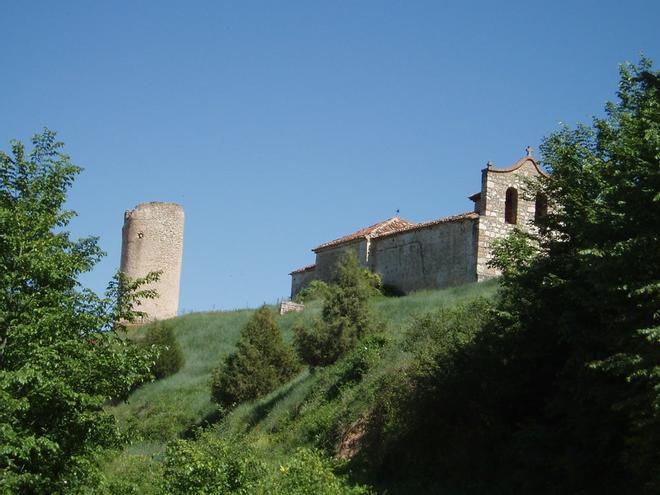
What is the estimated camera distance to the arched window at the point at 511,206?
37.8 m

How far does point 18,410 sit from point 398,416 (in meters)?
8.45

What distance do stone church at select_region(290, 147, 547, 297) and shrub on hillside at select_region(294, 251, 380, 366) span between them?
24.0ft

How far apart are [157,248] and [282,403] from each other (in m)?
26.6

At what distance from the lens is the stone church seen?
121ft

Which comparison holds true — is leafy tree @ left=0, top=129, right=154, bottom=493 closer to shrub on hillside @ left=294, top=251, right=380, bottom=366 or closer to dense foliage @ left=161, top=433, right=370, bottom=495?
dense foliage @ left=161, top=433, right=370, bottom=495

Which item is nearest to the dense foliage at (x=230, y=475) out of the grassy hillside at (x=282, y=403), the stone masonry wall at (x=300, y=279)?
the grassy hillside at (x=282, y=403)

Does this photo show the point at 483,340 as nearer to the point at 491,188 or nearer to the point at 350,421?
the point at 350,421

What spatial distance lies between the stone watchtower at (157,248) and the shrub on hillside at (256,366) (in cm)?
2012

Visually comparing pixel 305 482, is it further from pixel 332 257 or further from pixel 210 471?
pixel 332 257

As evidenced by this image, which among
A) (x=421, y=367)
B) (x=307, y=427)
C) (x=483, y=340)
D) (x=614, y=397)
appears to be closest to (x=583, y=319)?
(x=614, y=397)

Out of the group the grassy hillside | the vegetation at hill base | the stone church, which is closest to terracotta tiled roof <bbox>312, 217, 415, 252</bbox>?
the stone church

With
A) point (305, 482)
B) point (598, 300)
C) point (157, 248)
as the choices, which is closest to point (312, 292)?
point (157, 248)

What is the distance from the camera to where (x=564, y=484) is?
1473 centimetres

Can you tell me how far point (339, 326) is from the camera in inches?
1136
